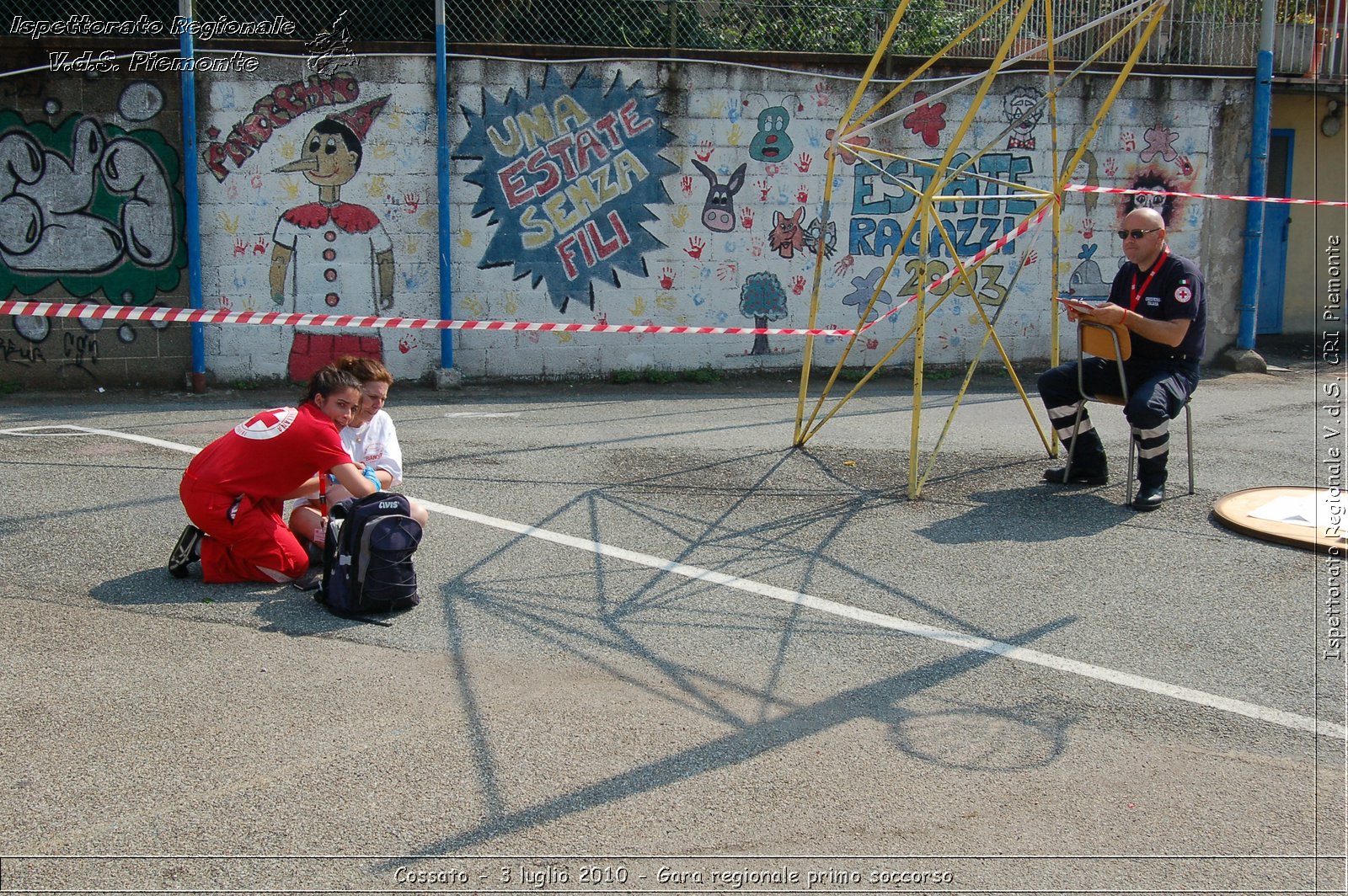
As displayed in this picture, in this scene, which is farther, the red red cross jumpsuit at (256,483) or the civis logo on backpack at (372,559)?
the red red cross jumpsuit at (256,483)

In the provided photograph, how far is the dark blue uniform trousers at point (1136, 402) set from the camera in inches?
279

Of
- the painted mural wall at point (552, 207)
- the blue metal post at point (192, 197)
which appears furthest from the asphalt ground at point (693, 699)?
the painted mural wall at point (552, 207)

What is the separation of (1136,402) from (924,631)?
270 centimetres

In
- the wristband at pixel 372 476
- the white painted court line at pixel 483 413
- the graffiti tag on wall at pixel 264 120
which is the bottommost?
the white painted court line at pixel 483 413

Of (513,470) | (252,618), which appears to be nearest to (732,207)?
(513,470)

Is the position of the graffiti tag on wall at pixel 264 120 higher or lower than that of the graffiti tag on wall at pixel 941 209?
higher

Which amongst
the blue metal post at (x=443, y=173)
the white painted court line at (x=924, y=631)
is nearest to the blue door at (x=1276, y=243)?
the blue metal post at (x=443, y=173)

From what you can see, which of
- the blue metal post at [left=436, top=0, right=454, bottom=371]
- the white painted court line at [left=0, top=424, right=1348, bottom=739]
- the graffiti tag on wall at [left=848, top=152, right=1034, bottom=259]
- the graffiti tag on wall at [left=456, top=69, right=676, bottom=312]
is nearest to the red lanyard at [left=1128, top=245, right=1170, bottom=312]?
the white painted court line at [left=0, top=424, right=1348, bottom=739]

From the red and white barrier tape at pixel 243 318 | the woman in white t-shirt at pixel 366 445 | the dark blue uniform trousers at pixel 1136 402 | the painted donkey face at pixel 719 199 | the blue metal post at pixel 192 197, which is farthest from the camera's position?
the painted donkey face at pixel 719 199

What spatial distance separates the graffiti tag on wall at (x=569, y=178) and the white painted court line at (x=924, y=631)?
5.48 m

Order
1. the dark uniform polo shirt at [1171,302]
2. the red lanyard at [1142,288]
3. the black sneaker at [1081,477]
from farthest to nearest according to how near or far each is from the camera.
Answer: the black sneaker at [1081,477], the red lanyard at [1142,288], the dark uniform polo shirt at [1171,302]

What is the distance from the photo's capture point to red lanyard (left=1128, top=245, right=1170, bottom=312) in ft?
24.1

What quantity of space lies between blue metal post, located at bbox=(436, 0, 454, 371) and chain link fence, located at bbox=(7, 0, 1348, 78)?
30 centimetres

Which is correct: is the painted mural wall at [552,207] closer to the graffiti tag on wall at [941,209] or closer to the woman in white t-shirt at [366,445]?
the graffiti tag on wall at [941,209]
